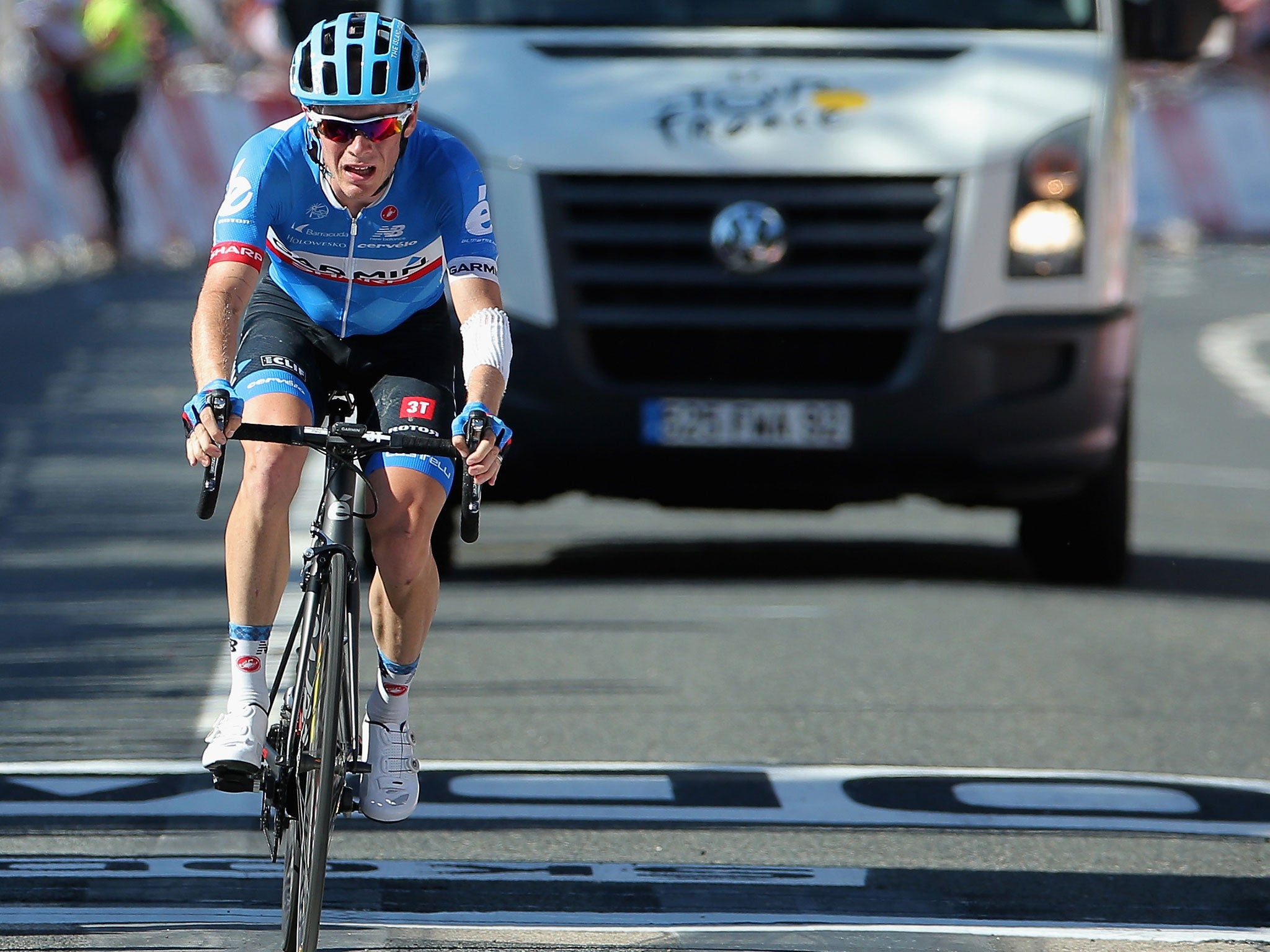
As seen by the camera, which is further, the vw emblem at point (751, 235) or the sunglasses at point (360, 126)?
the vw emblem at point (751, 235)

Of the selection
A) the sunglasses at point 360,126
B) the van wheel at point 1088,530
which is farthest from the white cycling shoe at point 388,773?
the van wheel at point 1088,530

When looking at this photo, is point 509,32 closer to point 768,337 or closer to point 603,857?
point 768,337

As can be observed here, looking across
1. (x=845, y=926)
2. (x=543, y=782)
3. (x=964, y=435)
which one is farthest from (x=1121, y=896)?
(x=964, y=435)

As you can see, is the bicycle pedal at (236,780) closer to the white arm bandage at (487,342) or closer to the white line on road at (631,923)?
the white line on road at (631,923)

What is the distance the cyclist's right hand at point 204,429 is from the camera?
5.09m

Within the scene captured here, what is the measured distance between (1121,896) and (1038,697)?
248cm

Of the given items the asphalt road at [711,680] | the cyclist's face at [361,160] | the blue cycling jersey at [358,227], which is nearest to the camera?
the cyclist's face at [361,160]

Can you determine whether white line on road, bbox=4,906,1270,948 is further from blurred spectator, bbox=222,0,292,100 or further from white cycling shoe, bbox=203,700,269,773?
blurred spectator, bbox=222,0,292,100

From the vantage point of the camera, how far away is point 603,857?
6.41 m

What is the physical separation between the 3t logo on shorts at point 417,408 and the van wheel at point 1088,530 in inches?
208

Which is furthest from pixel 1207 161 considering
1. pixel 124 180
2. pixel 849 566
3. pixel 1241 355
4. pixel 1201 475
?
pixel 849 566

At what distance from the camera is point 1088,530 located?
35.6 feet

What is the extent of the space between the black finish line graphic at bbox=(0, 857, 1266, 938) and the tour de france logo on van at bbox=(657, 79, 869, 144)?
13.7ft

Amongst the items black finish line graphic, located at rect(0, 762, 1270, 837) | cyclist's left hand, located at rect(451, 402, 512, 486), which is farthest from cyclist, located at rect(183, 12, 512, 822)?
black finish line graphic, located at rect(0, 762, 1270, 837)
